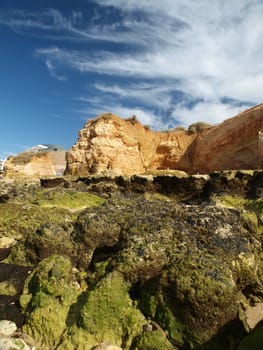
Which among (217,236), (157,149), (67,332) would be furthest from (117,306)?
(157,149)

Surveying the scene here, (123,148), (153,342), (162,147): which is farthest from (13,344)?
(162,147)

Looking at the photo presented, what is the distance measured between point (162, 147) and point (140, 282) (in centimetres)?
2728

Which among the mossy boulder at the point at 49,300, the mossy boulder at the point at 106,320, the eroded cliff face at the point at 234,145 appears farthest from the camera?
the eroded cliff face at the point at 234,145

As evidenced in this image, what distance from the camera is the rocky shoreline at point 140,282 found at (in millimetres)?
5141

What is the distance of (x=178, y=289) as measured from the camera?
5.32 meters

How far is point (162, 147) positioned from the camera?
3281 cm

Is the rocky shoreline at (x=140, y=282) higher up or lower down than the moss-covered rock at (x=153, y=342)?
higher up

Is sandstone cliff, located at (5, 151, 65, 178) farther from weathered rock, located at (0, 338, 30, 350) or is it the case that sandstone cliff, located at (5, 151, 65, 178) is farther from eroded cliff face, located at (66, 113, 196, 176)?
weathered rock, located at (0, 338, 30, 350)

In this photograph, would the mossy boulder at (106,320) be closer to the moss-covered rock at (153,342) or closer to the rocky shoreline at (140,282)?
the rocky shoreline at (140,282)

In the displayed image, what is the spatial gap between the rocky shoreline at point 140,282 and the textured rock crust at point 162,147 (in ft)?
49.5

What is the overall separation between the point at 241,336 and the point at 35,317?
139 inches

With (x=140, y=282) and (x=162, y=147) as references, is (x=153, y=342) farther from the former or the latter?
(x=162, y=147)

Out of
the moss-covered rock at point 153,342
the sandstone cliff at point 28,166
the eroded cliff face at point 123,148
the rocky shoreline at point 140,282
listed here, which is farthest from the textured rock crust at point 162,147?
the moss-covered rock at point 153,342

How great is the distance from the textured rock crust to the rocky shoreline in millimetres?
15077
